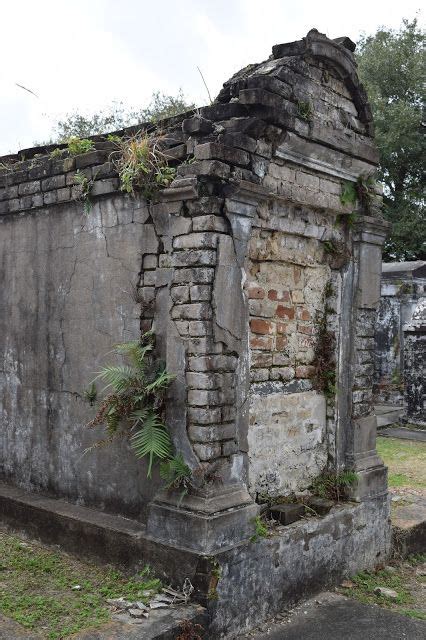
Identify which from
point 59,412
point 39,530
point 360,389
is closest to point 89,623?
point 39,530

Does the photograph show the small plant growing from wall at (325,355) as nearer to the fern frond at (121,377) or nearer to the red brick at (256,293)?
the red brick at (256,293)

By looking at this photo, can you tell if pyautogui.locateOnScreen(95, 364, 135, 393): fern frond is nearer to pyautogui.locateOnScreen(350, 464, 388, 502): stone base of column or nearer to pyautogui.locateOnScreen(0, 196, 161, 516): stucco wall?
pyautogui.locateOnScreen(0, 196, 161, 516): stucco wall

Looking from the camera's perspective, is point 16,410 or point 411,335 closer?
point 16,410

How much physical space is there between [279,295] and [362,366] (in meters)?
1.14

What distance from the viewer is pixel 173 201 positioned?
4383 mm

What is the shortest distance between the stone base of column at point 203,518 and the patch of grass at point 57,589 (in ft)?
1.05

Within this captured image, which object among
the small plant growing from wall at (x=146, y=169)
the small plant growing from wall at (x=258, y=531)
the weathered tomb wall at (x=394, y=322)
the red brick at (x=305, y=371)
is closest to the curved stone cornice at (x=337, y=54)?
the small plant growing from wall at (x=146, y=169)

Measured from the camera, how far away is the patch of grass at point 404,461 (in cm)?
782

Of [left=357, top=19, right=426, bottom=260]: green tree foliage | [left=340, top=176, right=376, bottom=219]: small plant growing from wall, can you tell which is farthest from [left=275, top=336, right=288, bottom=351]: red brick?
[left=357, top=19, right=426, bottom=260]: green tree foliage

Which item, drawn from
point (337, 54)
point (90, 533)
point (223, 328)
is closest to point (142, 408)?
point (223, 328)

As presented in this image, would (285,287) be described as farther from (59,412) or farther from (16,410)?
(16,410)

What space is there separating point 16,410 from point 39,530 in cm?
110

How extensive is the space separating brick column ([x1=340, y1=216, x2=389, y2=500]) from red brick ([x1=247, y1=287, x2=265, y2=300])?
3.52 ft

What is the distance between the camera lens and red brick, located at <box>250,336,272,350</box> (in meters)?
4.78
